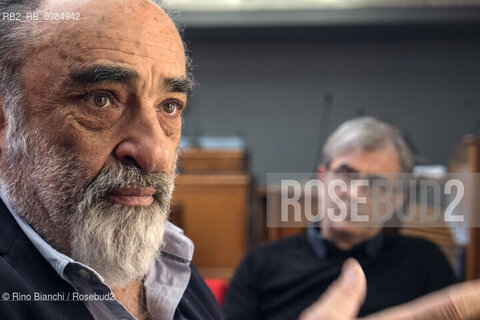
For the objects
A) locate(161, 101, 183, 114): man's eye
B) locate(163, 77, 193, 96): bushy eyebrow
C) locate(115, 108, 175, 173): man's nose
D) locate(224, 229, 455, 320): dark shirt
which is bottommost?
locate(224, 229, 455, 320): dark shirt

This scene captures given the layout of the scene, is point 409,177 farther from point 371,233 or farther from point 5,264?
point 5,264

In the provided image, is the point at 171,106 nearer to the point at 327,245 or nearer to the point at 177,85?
the point at 177,85

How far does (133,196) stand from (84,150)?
0.17 ft

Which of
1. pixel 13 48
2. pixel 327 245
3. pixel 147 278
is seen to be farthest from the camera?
pixel 327 245

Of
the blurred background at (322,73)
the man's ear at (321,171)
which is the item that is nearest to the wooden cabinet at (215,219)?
the man's ear at (321,171)

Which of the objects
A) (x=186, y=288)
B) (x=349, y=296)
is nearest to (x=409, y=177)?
(x=186, y=288)

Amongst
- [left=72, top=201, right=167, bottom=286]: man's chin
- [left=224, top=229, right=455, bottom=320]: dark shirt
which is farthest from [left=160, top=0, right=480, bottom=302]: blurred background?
[left=72, top=201, right=167, bottom=286]: man's chin

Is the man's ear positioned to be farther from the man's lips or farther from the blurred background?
the blurred background

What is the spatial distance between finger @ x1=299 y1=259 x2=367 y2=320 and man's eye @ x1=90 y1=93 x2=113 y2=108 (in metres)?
0.20

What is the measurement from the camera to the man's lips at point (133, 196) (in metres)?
0.41

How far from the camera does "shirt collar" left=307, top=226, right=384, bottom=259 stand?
0.83 metres

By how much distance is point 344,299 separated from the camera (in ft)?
1.10

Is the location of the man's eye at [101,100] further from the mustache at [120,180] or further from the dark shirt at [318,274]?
the dark shirt at [318,274]

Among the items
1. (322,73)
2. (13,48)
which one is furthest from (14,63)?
(322,73)
